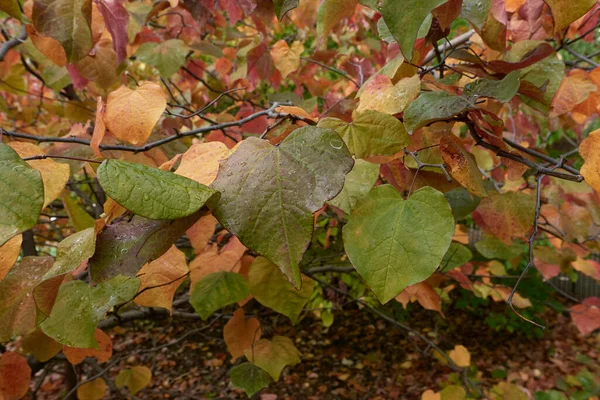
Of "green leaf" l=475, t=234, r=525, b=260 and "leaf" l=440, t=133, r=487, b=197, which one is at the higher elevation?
"leaf" l=440, t=133, r=487, b=197

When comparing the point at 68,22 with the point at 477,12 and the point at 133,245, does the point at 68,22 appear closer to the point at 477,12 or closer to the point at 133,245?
the point at 133,245

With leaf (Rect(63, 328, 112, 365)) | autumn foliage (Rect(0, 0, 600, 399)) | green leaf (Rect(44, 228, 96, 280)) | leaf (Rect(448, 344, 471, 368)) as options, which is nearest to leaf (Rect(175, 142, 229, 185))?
autumn foliage (Rect(0, 0, 600, 399))

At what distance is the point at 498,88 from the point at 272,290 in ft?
2.30

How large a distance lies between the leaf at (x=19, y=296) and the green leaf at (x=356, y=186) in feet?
1.59

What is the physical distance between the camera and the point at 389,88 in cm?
72

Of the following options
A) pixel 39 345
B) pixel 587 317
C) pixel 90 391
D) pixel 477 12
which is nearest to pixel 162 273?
pixel 39 345

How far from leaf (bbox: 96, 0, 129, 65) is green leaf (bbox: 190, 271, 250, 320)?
1.78 ft

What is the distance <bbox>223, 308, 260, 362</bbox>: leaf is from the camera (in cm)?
142

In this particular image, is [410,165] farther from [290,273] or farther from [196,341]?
[196,341]

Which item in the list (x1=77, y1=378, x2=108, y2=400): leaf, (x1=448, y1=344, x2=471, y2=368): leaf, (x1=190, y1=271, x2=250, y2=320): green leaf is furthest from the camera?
(x1=448, y1=344, x2=471, y2=368): leaf

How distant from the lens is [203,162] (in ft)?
1.78

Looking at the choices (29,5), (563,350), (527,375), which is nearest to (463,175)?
(29,5)

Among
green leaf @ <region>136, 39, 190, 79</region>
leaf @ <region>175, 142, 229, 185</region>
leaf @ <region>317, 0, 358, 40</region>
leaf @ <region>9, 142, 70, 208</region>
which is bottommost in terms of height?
green leaf @ <region>136, 39, 190, 79</region>

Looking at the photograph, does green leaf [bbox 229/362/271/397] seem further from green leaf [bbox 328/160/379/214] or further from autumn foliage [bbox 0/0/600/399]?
green leaf [bbox 328/160/379/214]
